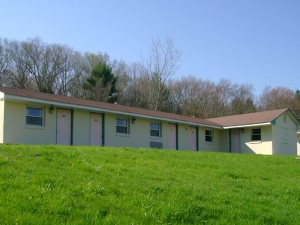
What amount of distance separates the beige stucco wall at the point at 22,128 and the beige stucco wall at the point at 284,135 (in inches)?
718

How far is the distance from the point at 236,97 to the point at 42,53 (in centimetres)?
3134

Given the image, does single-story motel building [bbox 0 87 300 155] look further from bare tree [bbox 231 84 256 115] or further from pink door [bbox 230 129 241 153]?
bare tree [bbox 231 84 256 115]

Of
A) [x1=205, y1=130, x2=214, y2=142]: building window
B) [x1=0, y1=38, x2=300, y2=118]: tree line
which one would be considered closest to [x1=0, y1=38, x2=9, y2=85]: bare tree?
[x1=0, y1=38, x2=300, y2=118]: tree line

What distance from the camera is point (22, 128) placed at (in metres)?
21.4

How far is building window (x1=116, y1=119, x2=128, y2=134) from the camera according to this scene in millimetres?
26453

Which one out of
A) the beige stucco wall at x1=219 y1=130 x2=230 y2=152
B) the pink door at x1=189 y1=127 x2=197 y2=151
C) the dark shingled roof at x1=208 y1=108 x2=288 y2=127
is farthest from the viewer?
the beige stucco wall at x1=219 y1=130 x2=230 y2=152

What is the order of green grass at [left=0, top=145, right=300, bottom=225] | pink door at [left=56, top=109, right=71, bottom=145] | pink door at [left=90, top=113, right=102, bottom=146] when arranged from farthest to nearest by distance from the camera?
1. pink door at [left=90, top=113, right=102, bottom=146]
2. pink door at [left=56, top=109, right=71, bottom=145]
3. green grass at [left=0, top=145, right=300, bottom=225]

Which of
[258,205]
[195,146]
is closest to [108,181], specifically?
[258,205]

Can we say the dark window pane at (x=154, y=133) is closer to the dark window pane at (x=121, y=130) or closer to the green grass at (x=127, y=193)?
the dark window pane at (x=121, y=130)

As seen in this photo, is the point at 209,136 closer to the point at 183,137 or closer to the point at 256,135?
the point at 256,135

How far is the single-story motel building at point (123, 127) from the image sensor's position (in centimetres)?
2134

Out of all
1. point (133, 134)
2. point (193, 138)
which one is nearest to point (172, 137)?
point (193, 138)

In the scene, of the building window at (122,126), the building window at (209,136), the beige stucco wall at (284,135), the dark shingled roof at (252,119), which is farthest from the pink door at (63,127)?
the beige stucco wall at (284,135)

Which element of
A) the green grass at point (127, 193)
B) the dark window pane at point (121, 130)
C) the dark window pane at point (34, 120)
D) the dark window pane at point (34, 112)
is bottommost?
the green grass at point (127, 193)
